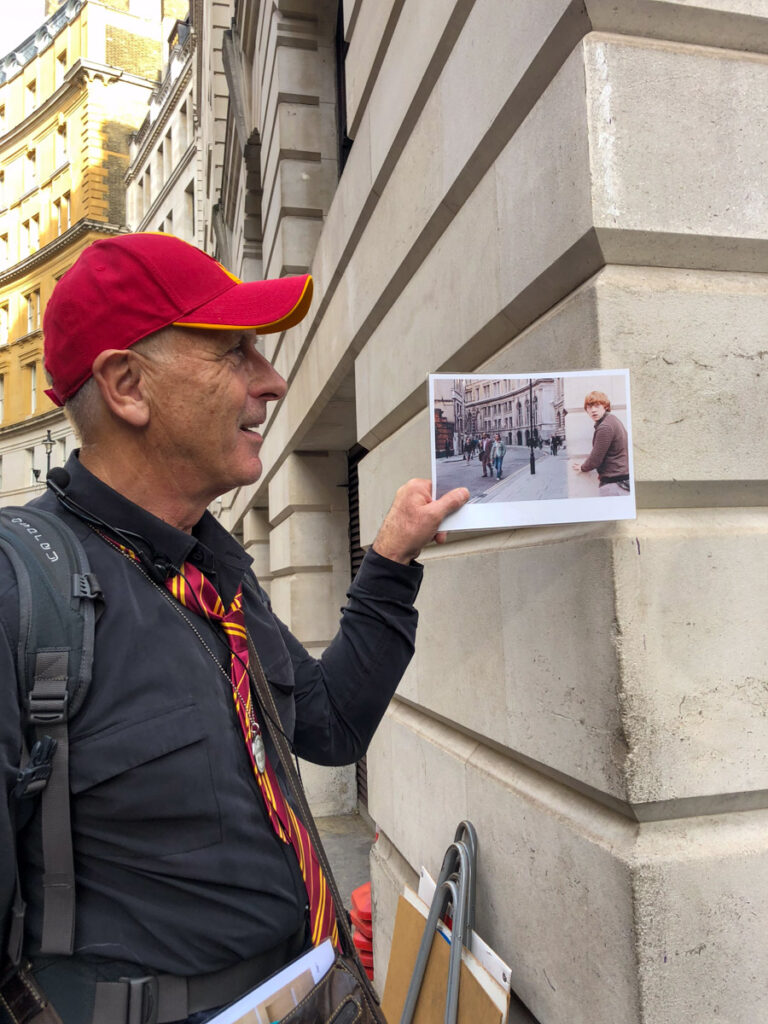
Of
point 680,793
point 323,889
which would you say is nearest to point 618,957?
point 680,793

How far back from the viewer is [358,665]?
2.16 metres

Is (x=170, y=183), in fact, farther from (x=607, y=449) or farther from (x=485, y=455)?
(x=607, y=449)

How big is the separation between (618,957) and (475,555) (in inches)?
48.1

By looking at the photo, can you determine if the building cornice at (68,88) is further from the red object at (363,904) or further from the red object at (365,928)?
the red object at (365,928)

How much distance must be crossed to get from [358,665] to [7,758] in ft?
3.39

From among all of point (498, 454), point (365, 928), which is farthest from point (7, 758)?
point (365, 928)

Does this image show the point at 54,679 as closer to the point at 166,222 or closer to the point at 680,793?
the point at 680,793

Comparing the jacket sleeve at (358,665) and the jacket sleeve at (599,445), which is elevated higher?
the jacket sleeve at (599,445)

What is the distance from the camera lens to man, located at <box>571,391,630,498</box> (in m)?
1.68

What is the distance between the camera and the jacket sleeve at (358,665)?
82.8 inches

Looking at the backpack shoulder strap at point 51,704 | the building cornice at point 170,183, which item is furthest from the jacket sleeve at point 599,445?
the building cornice at point 170,183

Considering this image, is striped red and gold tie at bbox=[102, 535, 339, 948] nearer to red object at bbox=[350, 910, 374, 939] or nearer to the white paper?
the white paper

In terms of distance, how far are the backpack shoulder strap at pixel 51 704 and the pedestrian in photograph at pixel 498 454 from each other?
0.95 m

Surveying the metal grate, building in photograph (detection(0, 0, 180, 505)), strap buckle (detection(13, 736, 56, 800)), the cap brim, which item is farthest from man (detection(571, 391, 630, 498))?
building in photograph (detection(0, 0, 180, 505))
